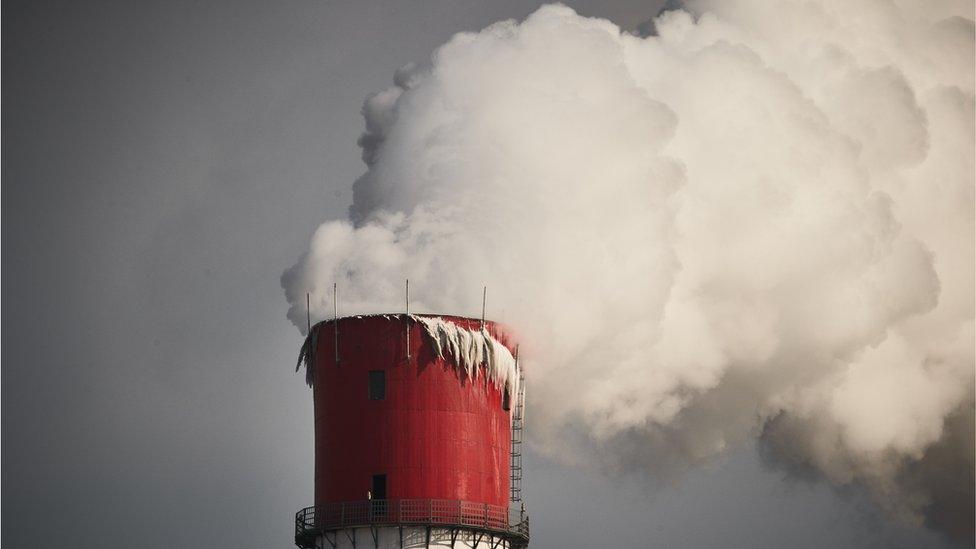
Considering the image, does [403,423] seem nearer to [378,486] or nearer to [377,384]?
[377,384]

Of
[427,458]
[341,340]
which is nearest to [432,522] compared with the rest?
[427,458]

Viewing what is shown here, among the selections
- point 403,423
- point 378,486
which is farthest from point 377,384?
point 378,486

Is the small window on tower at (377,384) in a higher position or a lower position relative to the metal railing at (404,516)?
higher

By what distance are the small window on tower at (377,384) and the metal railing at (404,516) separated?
5.46m

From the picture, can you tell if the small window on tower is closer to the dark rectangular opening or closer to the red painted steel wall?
the red painted steel wall

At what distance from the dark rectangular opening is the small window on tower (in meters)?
4.13

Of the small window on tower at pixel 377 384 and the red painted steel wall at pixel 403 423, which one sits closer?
the red painted steel wall at pixel 403 423

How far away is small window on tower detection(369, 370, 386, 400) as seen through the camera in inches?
4213

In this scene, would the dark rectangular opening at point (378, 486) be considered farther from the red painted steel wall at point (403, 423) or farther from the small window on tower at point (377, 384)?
the small window on tower at point (377, 384)

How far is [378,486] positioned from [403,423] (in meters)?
3.46

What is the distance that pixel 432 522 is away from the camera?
343 ft

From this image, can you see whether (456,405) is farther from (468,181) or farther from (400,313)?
(468,181)

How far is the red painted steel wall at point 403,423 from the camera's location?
348ft

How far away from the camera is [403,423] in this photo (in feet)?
349
